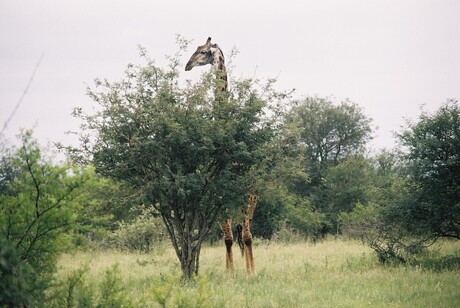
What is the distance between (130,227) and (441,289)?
15267mm

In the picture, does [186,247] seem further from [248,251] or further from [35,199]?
[35,199]

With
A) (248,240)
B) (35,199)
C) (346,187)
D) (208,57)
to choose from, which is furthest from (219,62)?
(346,187)

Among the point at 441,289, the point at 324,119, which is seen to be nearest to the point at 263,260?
the point at 441,289

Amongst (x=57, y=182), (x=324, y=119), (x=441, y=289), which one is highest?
(x=324, y=119)

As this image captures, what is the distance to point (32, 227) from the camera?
13.4 feet

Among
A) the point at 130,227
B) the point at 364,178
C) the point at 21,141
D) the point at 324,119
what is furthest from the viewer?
the point at 324,119

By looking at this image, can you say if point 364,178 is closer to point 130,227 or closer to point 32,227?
point 130,227

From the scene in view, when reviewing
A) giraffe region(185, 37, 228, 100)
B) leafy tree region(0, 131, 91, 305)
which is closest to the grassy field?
leafy tree region(0, 131, 91, 305)

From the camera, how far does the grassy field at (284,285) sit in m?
4.63

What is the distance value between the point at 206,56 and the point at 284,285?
674 cm

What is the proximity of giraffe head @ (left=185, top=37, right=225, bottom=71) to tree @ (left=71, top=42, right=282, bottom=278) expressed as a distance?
145 centimetres

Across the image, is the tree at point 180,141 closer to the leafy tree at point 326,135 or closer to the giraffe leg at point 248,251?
the giraffe leg at point 248,251

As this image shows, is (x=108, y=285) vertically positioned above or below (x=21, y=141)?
below

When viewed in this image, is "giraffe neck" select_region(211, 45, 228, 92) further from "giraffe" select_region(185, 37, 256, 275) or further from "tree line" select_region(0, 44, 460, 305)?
"tree line" select_region(0, 44, 460, 305)
